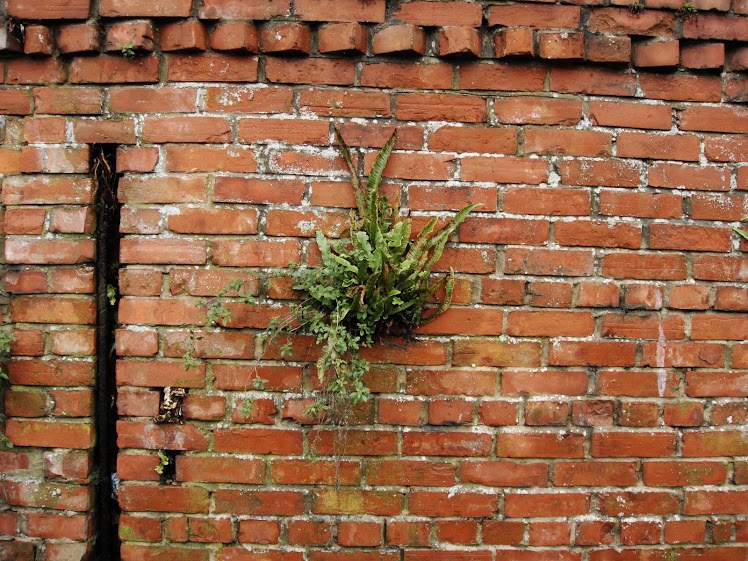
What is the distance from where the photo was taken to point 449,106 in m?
1.56

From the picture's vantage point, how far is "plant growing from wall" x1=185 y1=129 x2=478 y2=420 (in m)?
1.43

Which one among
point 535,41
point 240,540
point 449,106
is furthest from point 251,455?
point 535,41

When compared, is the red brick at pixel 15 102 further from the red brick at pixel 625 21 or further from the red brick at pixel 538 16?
the red brick at pixel 625 21

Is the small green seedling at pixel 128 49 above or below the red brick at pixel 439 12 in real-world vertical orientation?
below

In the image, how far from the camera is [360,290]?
142 cm

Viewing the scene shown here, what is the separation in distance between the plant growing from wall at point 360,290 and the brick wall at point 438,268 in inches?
2.3

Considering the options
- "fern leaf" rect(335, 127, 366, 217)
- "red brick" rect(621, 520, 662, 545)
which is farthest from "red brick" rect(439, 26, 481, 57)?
"red brick" rect(621, 520, 662, 545)

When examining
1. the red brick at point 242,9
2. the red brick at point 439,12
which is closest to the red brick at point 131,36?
the red brick at point 242,9

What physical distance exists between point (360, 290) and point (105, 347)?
2.87ft

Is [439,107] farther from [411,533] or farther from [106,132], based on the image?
[411,533]

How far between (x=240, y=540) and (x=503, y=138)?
151 centimetres

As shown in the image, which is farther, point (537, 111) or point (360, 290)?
point (537, 111)

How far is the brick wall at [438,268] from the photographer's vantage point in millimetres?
1555

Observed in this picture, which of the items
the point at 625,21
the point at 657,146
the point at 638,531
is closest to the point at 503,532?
the point at 638,531
